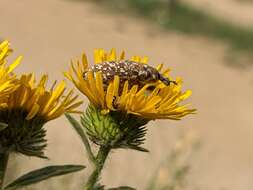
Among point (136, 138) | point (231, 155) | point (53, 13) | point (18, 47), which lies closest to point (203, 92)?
point (231, 155)

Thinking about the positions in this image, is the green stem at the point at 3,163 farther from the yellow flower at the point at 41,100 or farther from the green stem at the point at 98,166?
the green stem at the point at 98,166

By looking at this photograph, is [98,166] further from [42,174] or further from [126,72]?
[126,72]

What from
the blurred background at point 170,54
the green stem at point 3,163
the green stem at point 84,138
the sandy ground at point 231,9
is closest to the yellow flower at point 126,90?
the green stem at point 84,138

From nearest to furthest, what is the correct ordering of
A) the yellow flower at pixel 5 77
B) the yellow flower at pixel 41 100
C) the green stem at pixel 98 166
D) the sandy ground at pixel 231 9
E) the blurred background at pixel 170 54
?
1. the yellow flower at pixel 5 77
2. the yellow flower at pixel 41 100
3. the green stem at pixel 98 166
4. the blurred background at pixel 170 54
5. the sandy ground at pixel 231 9

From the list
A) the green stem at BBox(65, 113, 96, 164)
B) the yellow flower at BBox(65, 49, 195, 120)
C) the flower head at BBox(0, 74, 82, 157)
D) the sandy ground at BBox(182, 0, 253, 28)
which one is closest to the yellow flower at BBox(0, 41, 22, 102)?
the flower head at BBox(0, 74, 82, 157)

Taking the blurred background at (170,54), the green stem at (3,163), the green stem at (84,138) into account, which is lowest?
the green stem at (3,163)

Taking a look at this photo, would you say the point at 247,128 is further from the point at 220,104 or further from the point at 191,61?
the point at 191,61

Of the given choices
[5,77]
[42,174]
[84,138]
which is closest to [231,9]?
[84,138]
